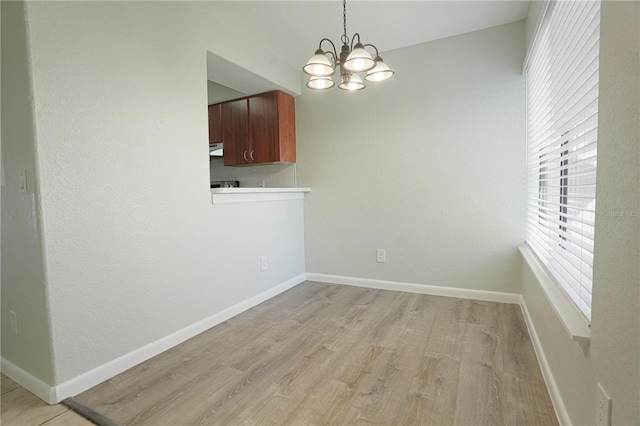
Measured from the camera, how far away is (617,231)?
88cm

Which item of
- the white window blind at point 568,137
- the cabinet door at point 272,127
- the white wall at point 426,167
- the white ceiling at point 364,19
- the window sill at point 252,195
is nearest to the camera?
the white window blind at point 568,137

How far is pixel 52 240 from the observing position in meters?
1.56

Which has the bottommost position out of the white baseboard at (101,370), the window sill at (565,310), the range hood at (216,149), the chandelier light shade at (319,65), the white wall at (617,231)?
the white baseboard at (101,370)

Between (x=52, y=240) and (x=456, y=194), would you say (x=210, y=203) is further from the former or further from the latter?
(x=456, y=194)

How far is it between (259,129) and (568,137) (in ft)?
8.83

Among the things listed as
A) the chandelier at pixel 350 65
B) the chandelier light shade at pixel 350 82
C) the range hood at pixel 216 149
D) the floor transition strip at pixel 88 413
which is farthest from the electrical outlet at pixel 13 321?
the range hood at pixel 216 149

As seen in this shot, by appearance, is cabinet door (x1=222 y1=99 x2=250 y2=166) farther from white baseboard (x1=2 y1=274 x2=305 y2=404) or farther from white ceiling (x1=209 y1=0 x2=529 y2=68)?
white baseboard (x1=2 y1=274 x2=305 y2=404)

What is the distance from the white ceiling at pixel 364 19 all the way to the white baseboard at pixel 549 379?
2.26 metres

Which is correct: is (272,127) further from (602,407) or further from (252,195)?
(602,407)

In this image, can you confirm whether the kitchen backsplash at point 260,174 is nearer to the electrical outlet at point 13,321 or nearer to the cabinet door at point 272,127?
the cabinet door at point 272,127

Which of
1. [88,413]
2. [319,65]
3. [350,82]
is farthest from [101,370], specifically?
[350,82]

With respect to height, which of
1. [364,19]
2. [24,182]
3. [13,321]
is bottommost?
[13,321]

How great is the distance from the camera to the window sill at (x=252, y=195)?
2.49m

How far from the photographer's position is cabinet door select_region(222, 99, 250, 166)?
3.54 meters
